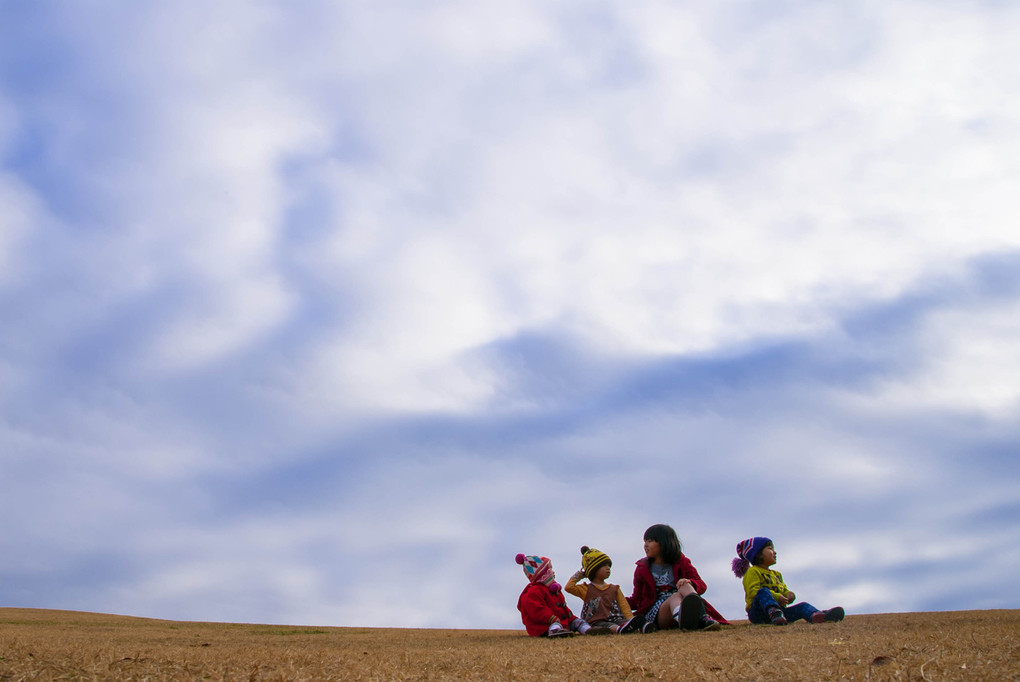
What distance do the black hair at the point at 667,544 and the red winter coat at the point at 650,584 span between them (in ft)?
0.31

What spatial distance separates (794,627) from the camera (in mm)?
8039

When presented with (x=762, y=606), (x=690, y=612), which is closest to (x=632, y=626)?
(x=690, y=612)

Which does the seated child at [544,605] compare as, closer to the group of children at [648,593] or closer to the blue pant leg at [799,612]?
the group of children at [648,593]

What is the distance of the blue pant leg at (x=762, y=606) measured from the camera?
938cm

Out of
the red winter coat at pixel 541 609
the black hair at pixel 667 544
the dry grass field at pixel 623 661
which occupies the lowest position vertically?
the dry grass field at pixel 623 661

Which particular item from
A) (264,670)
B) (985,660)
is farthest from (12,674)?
(985,660)

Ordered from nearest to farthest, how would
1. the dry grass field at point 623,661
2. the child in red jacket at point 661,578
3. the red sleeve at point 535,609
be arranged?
1. the dry grass field at point 623,661
2. the red sleeve at point 535,609
3. the child in red jacket at point 661,578

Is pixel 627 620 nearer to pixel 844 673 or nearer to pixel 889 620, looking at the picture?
pixel 889 620

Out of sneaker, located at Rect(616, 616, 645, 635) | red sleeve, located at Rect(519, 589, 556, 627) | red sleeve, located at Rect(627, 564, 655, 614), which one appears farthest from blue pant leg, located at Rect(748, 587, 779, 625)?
red sleeve, located at Rect(519, 589, 556, 627)

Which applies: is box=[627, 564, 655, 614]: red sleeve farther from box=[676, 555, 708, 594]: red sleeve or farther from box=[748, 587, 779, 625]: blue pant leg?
box=[748, 587, 779, 625]: blue pant leg

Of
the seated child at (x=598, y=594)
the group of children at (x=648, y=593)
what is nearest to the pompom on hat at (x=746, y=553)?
the group of children at (x=648, y=593)

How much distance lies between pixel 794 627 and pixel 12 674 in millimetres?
6725

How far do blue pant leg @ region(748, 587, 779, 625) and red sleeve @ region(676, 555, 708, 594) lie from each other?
0.59 meters

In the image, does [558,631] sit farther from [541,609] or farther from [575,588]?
[575,588]
